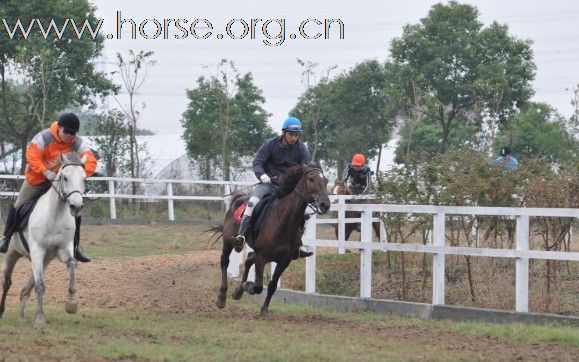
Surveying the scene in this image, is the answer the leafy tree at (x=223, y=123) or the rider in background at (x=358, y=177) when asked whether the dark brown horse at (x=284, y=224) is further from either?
the leafy tree at (x=223, y=123)

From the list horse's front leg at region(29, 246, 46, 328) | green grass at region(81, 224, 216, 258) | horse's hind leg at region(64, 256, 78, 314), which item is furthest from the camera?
green grass at region(81, 224, 216, 258)

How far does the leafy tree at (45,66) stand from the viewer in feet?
133

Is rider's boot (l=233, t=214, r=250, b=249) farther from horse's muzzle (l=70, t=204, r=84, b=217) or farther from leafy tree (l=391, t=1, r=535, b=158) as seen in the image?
leafy tree (l=391, t=1, r=535, b=158)

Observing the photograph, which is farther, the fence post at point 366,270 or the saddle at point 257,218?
the fence post at point 366,270

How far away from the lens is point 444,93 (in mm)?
46094

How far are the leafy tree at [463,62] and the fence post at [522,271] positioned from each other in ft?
98.2

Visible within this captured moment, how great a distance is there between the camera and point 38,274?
46.6ft

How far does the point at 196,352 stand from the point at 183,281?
8.53m

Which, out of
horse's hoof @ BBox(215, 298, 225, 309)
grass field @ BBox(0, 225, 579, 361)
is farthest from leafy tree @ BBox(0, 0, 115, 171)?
horse's hoof @ BBox(215, 298, 225, 309)

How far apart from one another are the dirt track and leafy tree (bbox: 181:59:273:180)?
63.7ft

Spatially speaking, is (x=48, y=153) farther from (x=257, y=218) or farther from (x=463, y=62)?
(x=463, y=62)

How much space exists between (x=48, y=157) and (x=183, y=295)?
4547 mm

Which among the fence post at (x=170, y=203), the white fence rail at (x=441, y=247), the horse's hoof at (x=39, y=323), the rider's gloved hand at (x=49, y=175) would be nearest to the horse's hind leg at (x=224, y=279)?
the white fence rail at (x=441, y=247)

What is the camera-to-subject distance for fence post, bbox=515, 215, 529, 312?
15.0 m
